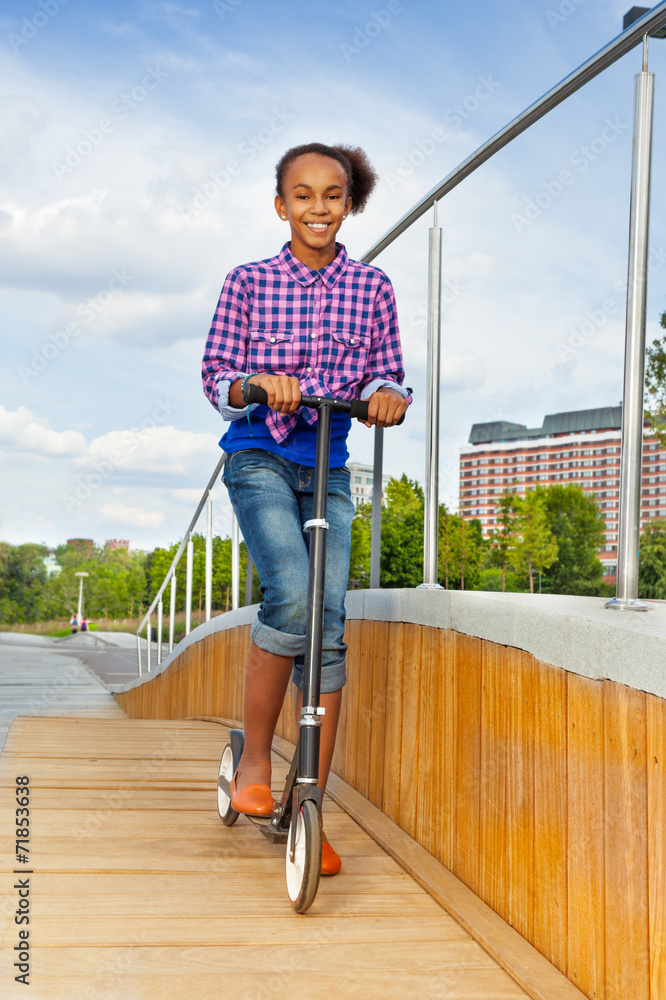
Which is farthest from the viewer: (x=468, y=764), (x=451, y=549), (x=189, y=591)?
(x=189, y=591)

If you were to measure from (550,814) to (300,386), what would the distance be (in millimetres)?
970

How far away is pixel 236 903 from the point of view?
1.45m

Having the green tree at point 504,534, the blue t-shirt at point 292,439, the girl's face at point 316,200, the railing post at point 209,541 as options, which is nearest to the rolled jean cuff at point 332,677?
the blue t-shirt at point 292,439

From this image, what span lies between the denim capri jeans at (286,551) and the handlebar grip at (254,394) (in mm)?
288

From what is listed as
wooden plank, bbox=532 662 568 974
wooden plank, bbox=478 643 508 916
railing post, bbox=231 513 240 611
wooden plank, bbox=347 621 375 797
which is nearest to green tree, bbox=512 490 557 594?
railing post, bbox=231 513 240 611

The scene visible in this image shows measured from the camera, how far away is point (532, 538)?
45781 mm

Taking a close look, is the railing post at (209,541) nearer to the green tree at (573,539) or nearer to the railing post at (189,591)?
the railing post at (189,591)

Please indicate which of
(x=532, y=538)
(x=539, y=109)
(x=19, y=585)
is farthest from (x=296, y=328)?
(x=19, y=585)

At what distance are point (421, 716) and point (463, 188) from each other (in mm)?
1320

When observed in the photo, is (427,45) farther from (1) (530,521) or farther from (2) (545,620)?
(2) (545,620)

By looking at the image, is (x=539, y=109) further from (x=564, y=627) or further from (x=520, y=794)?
(x=520, y=794)

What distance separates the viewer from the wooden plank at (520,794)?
1.30 m

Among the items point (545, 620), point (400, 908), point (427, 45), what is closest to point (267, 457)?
point (545, 620)

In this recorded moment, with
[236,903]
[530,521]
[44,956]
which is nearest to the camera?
[44,956]
